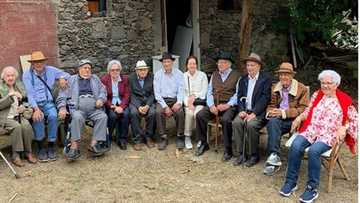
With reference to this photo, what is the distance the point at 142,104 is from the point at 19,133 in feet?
4.75

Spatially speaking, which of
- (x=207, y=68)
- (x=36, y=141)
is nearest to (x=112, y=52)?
(x=207, y=68)

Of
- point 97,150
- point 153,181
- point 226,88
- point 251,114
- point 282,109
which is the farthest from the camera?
point 226,88

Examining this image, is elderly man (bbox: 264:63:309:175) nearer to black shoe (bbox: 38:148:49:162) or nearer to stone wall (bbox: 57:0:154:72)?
black shoe (bbox: 38:148:49:162)

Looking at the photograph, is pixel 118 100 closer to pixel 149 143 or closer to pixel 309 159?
pixel 149 143

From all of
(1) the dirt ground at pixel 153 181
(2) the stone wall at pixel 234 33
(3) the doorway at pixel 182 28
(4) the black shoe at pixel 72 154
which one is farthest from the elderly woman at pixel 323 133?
(2) the stone wall at pixel 234 33

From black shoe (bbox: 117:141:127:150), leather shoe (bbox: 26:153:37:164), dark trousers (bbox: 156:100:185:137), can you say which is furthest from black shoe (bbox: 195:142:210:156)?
leather shoe (bbox: 26:153:37:164)

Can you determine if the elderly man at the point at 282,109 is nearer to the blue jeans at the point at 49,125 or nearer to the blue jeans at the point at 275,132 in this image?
the blue jeans at the point at 275,132

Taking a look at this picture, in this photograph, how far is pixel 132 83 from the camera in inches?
236

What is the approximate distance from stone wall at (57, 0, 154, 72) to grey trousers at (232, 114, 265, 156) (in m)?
3.48

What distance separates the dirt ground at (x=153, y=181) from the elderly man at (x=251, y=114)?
0.59 ft

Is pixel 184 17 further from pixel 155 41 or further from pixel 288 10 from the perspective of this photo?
pixel 288 10

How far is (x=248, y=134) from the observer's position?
523 centimetres

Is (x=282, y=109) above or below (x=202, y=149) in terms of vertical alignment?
above

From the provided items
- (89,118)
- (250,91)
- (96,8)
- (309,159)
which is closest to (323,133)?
(309,159)
